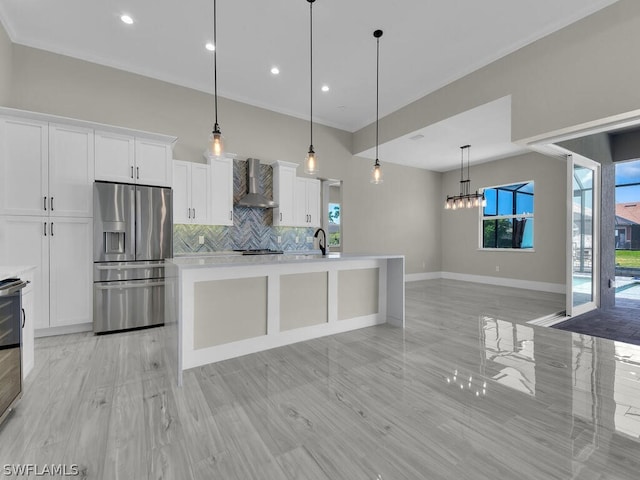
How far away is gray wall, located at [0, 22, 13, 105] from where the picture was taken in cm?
328

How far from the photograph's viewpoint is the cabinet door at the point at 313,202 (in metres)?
5.64

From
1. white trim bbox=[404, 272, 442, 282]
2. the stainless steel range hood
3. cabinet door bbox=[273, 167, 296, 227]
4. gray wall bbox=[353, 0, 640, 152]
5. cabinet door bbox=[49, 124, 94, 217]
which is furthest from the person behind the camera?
white trim bbox=[404, 272, 442, 282]

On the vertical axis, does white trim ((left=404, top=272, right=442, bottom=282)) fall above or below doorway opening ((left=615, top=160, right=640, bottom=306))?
below

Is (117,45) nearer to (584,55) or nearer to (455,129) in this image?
(455,129)

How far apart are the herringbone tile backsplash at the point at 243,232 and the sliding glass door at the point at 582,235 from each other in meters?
4.51

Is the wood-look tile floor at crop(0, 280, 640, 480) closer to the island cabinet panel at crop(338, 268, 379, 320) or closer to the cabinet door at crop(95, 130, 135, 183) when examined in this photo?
the island cabinet panel at crop(338, 268, 379, 320)

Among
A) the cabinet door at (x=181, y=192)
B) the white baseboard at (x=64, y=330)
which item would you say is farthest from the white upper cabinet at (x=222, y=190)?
the white baseboard at (x=64, y=330)

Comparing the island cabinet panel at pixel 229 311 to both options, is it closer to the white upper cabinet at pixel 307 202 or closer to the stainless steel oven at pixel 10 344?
the stainless steel oven at pixel 10 344

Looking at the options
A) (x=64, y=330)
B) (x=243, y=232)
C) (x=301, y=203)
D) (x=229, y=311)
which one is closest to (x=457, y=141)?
(x=301, y=203)

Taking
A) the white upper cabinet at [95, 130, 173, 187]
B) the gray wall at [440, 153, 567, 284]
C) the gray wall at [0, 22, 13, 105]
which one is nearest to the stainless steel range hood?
the white upper cabinet at [95, 130, 173, 187]

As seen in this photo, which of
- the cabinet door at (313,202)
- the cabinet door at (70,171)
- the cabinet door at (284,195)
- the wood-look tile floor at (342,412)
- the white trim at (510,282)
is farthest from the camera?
the white trim at (510,282)

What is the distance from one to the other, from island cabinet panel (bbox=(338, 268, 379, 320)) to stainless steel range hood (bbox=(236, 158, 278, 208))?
2.14m

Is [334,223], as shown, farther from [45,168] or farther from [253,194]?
[45,168]

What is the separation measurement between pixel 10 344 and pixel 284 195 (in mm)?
3996
